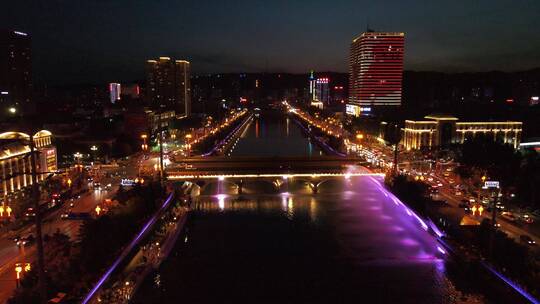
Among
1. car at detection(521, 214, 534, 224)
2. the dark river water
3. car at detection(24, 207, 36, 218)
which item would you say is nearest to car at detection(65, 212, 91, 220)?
car at detection(24, 207, 36, 218)

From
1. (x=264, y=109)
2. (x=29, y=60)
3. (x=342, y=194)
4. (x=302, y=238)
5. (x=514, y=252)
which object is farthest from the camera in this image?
(x=264, y=109)

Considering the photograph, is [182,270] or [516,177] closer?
[182,270]

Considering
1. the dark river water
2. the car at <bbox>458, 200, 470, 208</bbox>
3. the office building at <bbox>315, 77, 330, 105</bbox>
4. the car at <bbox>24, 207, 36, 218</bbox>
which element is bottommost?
the dark river water

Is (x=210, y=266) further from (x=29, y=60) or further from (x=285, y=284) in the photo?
(x=29, y=60)

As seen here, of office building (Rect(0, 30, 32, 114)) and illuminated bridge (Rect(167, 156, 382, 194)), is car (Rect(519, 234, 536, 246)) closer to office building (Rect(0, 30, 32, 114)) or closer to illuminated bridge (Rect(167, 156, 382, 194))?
illuminated bridge (Rect(167, 156, 382, 194))

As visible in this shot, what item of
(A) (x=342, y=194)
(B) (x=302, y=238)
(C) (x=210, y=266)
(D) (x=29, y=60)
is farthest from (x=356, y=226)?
(D) (x=29, y=60)
